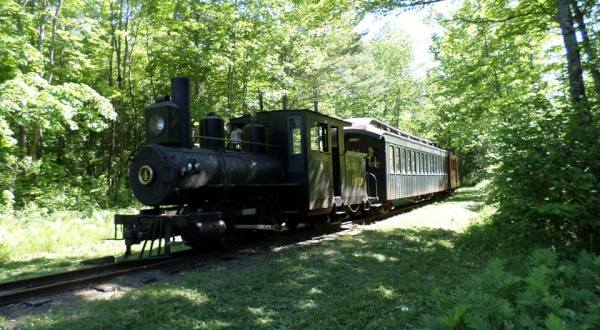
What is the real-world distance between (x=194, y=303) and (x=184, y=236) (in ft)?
8.39

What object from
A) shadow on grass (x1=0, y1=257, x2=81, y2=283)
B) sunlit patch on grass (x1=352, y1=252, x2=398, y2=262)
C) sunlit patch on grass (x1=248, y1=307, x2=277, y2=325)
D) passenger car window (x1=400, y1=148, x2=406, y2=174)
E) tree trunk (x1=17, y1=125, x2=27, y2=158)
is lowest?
sunlit patch on grass (x1=248, y1=307, x2=277, y2=325)

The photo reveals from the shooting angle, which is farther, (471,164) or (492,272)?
(471,164)

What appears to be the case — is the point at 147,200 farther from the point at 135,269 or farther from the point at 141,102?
the point at 141,102

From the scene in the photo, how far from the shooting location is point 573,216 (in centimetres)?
578

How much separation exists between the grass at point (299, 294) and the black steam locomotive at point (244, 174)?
110 cm

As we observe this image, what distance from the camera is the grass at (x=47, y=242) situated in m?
8.21

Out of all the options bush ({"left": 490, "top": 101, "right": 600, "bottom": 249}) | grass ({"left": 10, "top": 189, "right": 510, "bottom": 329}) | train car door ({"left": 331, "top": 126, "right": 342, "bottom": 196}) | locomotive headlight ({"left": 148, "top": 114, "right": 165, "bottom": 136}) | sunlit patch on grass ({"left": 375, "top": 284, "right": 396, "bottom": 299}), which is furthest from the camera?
train car door ({"left": 331, "top": 126, "right": 342, "bottom": 196})

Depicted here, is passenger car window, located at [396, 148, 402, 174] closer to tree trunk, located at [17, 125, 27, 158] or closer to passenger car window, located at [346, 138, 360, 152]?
passenger car window, located at [346, 138, 360, 152]

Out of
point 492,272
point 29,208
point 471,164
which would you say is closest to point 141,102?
point 29,208

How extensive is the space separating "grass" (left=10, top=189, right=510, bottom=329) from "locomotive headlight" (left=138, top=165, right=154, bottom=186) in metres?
1.89

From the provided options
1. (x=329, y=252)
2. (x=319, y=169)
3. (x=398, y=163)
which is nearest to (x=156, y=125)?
(x=329, y=252)

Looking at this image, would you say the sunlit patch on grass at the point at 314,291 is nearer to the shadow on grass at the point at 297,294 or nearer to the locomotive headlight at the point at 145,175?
the shadow on grass at the point at 297,294

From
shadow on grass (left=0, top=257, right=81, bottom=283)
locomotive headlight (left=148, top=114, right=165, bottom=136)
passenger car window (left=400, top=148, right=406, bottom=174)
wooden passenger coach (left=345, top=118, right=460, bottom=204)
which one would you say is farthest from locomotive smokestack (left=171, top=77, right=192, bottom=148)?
passenger car window (left=400, top=148, right=406, bottom=174)

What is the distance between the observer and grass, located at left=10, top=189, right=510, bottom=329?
4707 mm
